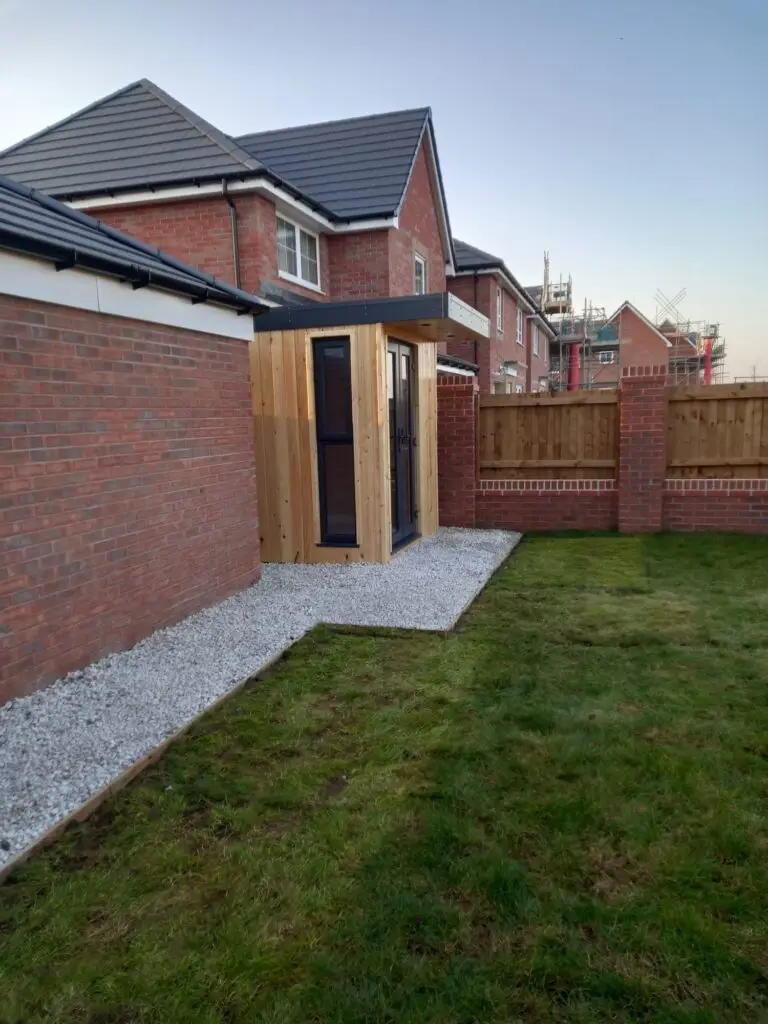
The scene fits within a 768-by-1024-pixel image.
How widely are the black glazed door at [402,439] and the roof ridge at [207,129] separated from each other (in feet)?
14.0

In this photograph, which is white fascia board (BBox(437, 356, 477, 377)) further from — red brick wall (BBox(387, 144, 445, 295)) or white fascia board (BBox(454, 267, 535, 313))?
white fascia board (BBox(454, 267, 535, 313))

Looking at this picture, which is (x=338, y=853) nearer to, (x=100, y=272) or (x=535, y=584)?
(x=100, y=272)

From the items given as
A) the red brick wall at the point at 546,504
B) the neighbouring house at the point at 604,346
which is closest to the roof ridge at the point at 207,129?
the red brick wall at the point at 546,504

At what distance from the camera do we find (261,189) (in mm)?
10352

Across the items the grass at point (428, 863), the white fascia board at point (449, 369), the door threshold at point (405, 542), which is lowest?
A: the grass at point (428, 863)

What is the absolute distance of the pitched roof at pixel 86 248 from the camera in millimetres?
3988

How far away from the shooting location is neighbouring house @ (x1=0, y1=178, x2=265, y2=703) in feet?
13.1

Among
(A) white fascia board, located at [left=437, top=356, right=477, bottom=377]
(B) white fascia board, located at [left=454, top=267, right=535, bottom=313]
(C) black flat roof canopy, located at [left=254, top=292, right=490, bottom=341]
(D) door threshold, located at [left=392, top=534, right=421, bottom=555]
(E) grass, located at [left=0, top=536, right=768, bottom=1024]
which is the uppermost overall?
(B) white fascia board, located at [left=454, top=267, right=535, bottom=313]

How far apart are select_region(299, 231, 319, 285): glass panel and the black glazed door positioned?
Answer: 4908 millimetres

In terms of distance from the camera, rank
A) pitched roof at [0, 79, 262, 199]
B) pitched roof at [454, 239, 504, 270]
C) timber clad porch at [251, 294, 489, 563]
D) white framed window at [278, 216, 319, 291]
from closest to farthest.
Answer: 1. timber clad porch at [251, 294, 489, 563]
2. pitched roof at [0, 79, 262, 199]
3. white framed window at [278, 216, 319, 291]
4. pitched roof at [454, 239, 504, 270]

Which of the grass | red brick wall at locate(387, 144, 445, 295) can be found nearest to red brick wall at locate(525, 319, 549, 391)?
red brick wall at locate(387, 144, 445, 295)

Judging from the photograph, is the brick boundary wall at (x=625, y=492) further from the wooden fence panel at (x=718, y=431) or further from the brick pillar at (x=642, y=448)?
the wooden fence panel at (x=718, y=431)

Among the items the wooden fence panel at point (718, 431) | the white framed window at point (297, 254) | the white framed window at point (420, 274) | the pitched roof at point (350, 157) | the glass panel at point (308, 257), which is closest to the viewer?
the wooden fence panel at point (718, 431)

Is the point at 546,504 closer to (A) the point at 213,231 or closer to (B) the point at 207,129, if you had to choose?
(A) the point at 213,231
